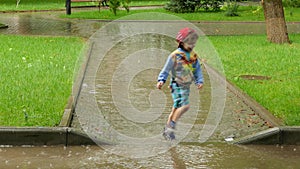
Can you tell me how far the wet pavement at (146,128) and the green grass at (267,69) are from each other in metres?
0.35

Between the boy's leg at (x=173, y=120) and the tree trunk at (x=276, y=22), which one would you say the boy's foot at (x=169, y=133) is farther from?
the tree trunk at (x=276, y=22)

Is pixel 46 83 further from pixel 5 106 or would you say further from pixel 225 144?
pixel 225 144

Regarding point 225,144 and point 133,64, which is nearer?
point 225,144

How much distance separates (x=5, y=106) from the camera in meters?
8.99

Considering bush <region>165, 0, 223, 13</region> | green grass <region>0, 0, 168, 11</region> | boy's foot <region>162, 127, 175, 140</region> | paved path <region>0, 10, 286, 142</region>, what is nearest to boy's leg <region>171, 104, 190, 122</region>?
boy's foot <region>162, 127, 175, 140</region>

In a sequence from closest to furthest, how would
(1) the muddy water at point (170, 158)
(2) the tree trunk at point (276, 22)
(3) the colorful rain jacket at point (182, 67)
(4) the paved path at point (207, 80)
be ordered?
(1) the muddy water at point (170, 158), (3) the colorful rain jacket at point (182, 67), (4) the paved path at point (207, 80), (2) the tree trunk at point (276, 22)

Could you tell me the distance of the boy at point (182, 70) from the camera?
7.31 metres

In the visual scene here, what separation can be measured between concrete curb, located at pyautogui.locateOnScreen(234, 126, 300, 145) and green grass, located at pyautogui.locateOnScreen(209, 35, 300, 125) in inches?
22.5

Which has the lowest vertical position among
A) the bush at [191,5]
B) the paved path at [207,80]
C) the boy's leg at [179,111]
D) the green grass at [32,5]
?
the green grass at [32,5]

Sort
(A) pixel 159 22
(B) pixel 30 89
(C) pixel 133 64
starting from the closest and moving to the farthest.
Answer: (B) pixel 30 89
(C) pixel 133 64
(A) pixel 159 22

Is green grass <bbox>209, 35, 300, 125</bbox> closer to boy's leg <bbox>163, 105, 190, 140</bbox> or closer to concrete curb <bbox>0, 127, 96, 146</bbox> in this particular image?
boy's leg <bbox>163, 105, 190, 140</bbox>

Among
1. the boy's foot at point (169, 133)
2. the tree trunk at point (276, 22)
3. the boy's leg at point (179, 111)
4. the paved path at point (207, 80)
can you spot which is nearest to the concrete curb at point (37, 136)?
the paved path at point (207, 80)

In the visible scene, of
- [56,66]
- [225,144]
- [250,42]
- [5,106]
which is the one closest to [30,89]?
[5,106]

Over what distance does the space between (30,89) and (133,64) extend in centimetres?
424
